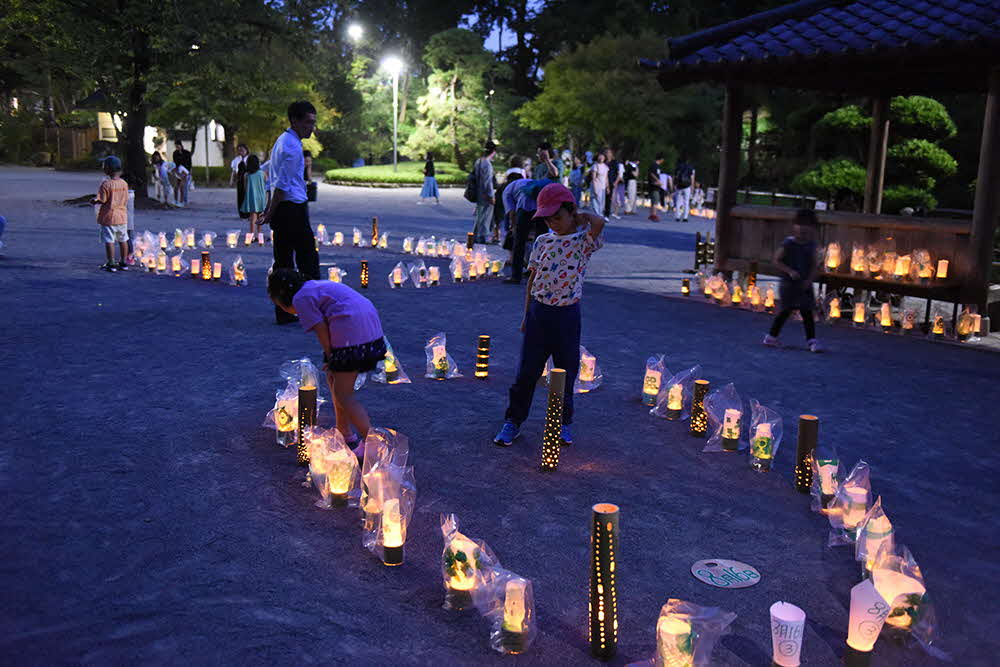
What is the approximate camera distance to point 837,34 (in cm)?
1071

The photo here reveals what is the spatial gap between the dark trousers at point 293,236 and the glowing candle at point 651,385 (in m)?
3.96

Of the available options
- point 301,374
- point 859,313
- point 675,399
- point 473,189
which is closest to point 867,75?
point 859,313

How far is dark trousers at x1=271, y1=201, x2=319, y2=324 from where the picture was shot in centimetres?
873

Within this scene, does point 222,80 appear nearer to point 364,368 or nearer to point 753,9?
point 364,368

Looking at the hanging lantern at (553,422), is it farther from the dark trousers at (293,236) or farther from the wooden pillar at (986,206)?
the wooden pillar at (986,206)

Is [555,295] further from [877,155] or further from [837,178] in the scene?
[837,178]

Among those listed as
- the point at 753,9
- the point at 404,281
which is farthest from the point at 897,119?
the point at 753,9

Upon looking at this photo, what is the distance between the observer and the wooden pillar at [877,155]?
13.8 m

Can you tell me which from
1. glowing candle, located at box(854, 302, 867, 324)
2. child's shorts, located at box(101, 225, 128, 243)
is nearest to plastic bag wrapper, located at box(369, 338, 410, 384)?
glowing candle, located at box(854, 302, 867, 324)

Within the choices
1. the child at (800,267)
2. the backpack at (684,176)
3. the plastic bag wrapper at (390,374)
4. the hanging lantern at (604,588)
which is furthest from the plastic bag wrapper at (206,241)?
the backpack at (684,176)

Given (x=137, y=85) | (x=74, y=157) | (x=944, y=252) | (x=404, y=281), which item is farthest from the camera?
(x=74, y=157)

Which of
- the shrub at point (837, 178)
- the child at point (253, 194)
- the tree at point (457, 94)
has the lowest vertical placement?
the child at point (253, 194)

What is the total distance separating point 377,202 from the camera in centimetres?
3119

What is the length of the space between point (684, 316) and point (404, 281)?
4467 mm
